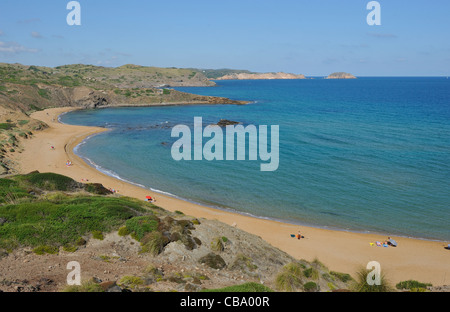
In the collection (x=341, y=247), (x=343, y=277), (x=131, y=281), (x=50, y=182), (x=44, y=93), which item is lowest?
(x=341, y=247)

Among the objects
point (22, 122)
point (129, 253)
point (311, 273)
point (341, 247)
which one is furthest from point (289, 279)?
point (22, 122)

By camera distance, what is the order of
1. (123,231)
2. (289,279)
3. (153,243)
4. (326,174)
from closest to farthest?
(289,279) → (153,243) → (123,231) → (326,174)

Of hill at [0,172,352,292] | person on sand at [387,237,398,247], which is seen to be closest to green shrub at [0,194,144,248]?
hill at [0,172,352,292]

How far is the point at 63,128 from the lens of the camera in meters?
71.3

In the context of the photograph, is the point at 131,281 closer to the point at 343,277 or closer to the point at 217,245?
the point at 217,245

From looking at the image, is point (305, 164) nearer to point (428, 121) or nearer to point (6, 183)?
point (6, 183)

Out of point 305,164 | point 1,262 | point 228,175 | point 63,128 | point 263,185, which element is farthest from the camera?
point 63,128

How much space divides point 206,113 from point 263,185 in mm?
66007

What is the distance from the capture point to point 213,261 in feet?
55.5

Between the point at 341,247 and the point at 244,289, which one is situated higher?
the point at 244,289

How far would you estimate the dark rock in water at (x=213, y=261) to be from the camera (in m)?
16.7

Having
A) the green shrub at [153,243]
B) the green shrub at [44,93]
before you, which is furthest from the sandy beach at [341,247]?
the green shrub at [44,93]

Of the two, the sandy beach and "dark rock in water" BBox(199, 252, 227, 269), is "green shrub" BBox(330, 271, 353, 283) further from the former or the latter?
"dark rock in water" BBox(199, 252, 227, 269)

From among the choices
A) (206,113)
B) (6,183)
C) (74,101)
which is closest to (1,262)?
(6,183)
